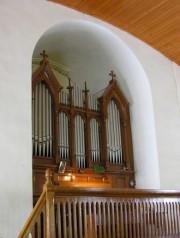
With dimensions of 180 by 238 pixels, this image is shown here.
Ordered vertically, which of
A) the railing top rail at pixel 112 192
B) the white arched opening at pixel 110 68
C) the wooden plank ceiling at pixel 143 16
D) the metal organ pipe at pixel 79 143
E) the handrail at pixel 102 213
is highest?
the wooden plank ceiling at pixel 143 16

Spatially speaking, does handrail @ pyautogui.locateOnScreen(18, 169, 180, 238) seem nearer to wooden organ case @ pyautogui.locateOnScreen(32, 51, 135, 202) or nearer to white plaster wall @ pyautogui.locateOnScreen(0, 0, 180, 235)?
white plaster wall @ pyautogui.locateOnScreen(0, 0, 180, 235)

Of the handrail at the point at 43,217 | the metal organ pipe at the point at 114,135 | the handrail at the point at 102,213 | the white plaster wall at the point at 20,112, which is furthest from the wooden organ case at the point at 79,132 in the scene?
the handrail at the point at 43,217

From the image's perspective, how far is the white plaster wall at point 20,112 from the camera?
18.5 ft

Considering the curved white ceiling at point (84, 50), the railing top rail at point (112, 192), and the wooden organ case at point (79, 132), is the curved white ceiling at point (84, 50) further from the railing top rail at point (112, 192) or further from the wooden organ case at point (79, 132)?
the railing top rail at point (112, 192)

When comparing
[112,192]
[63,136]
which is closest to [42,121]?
[63,136]

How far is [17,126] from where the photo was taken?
6.04 metres

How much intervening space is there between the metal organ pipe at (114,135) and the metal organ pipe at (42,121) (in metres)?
1.56

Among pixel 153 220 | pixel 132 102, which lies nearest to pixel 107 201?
pixel 153 220

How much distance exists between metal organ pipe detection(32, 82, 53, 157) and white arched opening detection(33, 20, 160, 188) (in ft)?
4.17

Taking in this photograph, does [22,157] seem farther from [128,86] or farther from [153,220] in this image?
[128,86]

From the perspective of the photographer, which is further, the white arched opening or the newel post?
the white arched opening

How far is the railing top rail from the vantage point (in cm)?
427

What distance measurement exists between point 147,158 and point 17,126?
3415mm

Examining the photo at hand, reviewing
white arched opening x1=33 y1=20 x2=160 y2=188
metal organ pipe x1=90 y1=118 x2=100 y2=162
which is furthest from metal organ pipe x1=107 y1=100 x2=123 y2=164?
→ white arched opening x1=33 y1=20 x2=160 y2=188
